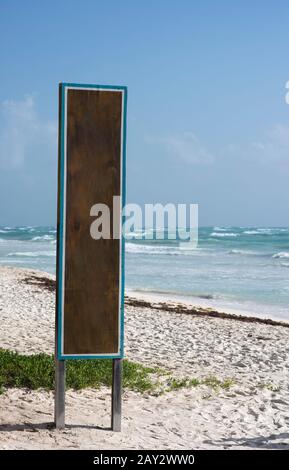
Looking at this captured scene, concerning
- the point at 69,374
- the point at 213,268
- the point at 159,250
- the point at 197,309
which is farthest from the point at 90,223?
the point at 159,250

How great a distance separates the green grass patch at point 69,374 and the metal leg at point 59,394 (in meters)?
1.31

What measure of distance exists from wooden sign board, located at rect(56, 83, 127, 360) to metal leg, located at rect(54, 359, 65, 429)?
0.14m

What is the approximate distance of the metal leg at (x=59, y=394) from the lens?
5410 millimetres

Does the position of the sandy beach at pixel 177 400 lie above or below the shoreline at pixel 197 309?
above

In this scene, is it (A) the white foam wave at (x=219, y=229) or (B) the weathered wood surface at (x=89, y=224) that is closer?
(B) the weathered wood surface at (x=89, y=224)

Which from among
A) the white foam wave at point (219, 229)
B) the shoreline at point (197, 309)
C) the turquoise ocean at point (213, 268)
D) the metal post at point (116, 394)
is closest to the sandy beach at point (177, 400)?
the metal post at point (116, 394)

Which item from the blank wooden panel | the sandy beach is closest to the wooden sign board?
the blank wooden panel

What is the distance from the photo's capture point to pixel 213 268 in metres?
32.0

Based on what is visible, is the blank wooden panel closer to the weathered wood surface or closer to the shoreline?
the weathered wood surface

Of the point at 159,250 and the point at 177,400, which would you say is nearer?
the point at 177,400

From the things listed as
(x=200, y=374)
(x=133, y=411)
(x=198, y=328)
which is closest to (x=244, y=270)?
(x=198, y=328)

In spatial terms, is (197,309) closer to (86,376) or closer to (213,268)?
(86,376)

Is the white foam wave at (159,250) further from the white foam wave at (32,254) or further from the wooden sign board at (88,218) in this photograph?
the wooden sign board at (88,218)

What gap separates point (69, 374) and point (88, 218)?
2.69 metres
